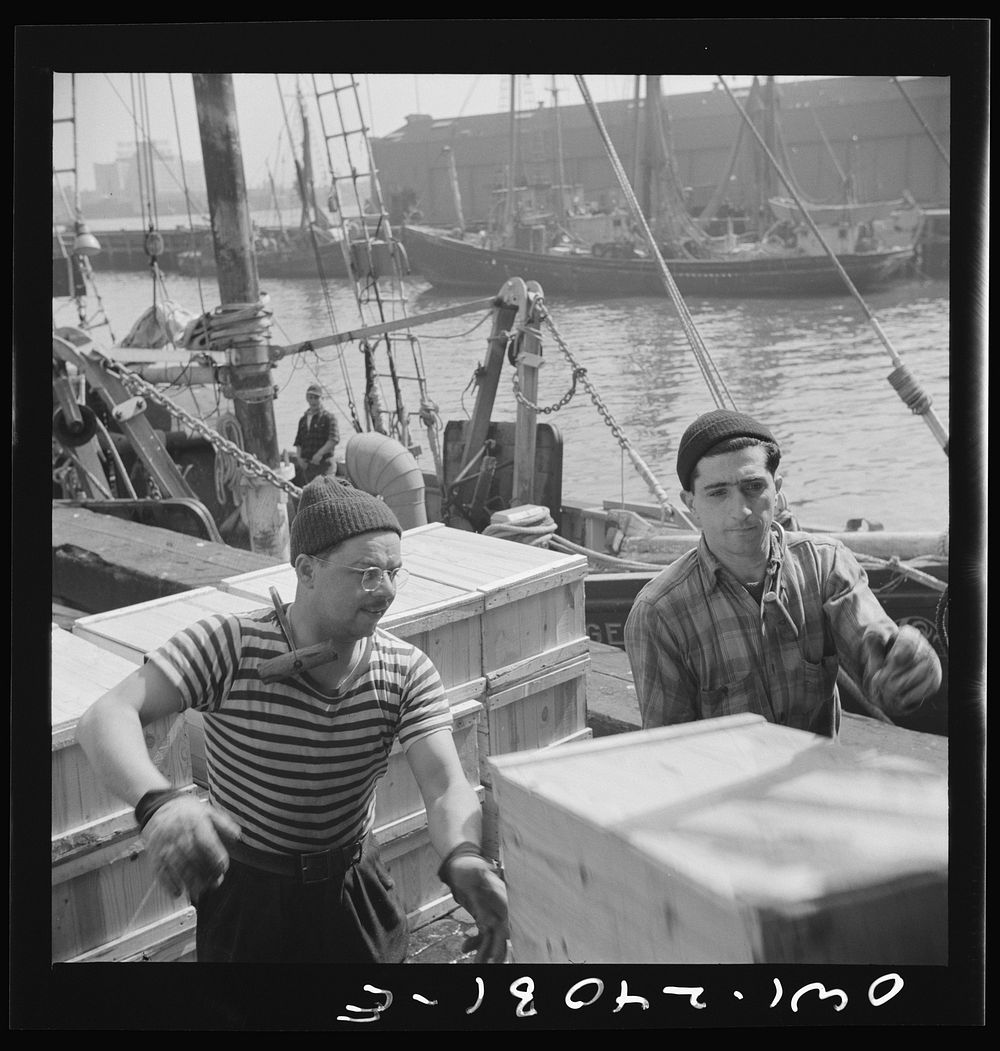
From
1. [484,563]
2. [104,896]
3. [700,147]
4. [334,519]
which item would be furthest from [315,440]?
[700,147]

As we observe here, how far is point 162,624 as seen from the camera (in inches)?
156

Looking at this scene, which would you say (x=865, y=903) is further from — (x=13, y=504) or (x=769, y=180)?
(x=769, y=180)

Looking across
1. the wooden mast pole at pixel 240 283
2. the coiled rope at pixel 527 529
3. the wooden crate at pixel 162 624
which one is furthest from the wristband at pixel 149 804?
the coiled rope at pixel 527 529

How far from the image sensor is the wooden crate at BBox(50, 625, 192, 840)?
3270 mm

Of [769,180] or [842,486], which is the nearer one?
[842,486]

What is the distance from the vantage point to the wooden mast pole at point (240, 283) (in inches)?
279

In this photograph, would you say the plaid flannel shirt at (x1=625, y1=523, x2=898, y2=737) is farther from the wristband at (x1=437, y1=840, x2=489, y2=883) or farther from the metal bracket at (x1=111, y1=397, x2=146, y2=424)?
the metal bracket at (x1=111, y1=397, x2=146, y2=424)

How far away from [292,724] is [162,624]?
1.18 metres

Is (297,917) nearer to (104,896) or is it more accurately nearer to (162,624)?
(104,896)

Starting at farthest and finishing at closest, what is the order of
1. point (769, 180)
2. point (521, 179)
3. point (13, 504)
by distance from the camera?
point (769, 180)
point (521, 179)
point (13, 504)

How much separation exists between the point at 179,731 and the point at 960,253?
2.74 meters

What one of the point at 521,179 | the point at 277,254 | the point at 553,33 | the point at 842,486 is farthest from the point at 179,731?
the point at 277,254

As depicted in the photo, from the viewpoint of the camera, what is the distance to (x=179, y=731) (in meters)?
3.42

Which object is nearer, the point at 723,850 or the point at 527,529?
the point at 723,850
